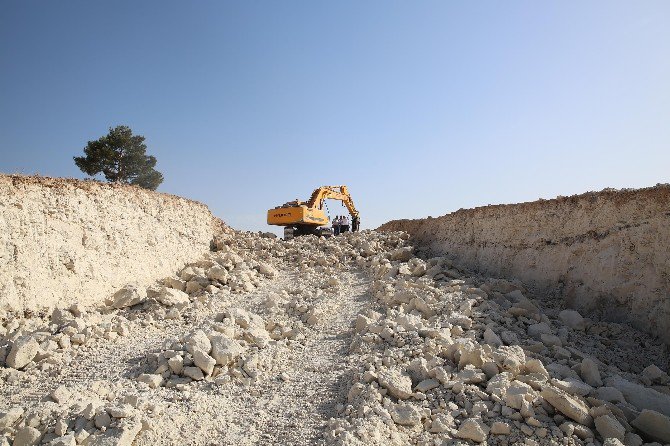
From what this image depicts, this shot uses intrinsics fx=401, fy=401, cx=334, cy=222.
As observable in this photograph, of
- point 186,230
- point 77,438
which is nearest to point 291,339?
point 77,438

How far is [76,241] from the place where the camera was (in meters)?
8.22

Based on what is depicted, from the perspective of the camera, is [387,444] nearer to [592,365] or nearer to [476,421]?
[476,421]

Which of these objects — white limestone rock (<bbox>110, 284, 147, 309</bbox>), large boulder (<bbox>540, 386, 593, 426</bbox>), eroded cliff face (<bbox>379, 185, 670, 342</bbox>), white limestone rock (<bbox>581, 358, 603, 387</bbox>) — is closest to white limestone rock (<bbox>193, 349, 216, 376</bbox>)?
white limestone rock (<bbox>110, 284, 147, 309</bbox>)

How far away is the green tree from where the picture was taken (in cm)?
2419

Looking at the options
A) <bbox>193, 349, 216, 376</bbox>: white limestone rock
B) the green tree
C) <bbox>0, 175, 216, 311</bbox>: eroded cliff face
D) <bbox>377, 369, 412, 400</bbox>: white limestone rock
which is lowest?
<bbox>377, 369, 412, 400</bbox>: white limestone rock

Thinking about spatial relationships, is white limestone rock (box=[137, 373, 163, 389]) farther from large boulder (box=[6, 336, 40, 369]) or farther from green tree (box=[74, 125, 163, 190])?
green tree (box=[74, 125, 163, 190])

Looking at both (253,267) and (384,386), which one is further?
(253,267)

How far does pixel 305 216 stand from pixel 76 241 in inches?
421

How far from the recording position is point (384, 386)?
15.9 feet

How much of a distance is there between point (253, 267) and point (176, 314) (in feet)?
12.9

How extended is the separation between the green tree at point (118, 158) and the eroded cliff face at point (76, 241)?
16440 mm

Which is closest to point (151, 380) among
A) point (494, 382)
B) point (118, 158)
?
point (494, 382)

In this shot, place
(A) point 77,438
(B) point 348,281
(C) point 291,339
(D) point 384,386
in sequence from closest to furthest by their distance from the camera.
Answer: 1. (A) point 77,438
2. (D) point 384,386
3. (C) point 291,339
4. (B) point 348,281

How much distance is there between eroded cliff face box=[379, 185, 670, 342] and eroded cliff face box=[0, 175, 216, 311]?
8921mm
